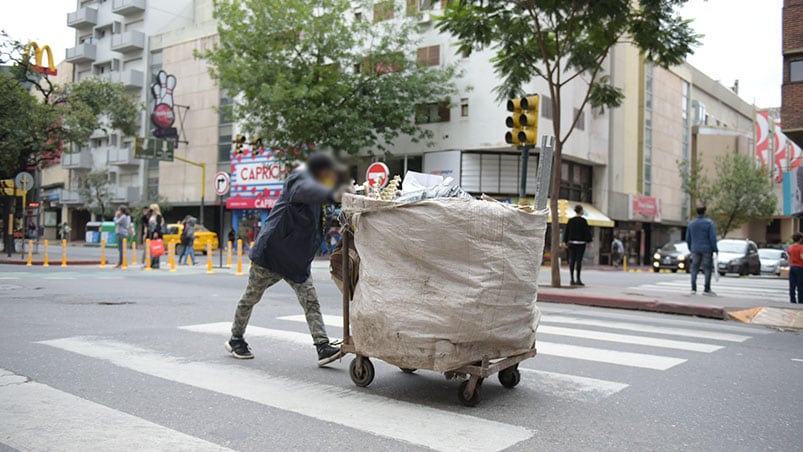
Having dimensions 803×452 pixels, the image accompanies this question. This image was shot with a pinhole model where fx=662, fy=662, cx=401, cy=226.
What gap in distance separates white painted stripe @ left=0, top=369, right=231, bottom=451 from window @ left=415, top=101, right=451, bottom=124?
2521 cm

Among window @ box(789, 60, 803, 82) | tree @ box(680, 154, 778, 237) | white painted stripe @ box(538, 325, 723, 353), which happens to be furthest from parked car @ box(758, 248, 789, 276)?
white painted stripe @ box(538, 325, 723, 353)

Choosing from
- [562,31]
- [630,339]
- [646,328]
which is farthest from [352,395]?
[562,31]

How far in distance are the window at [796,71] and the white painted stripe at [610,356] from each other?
1838cm

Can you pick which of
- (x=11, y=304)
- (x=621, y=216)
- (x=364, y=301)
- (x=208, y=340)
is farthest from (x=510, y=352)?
(x=621, y=216)

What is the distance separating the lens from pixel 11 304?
8969mm

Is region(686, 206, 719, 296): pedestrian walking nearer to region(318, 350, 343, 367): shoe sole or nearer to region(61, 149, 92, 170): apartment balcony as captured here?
region(318, 350, 343, 367): shoe sole

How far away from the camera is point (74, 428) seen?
11.9 feet

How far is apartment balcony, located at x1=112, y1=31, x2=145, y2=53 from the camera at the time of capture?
156 ft

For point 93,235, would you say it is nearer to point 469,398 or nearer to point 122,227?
point 122,227

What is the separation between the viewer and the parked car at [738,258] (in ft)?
78.1

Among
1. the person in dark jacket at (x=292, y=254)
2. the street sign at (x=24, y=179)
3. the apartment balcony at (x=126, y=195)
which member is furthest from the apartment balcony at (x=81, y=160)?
the person in dark jacket at (x=292, y=254)

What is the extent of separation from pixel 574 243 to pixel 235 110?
17.5m

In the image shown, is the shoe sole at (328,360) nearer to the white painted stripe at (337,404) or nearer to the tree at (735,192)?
the white painted stripe at (337,404)

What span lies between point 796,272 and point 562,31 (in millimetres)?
6763
